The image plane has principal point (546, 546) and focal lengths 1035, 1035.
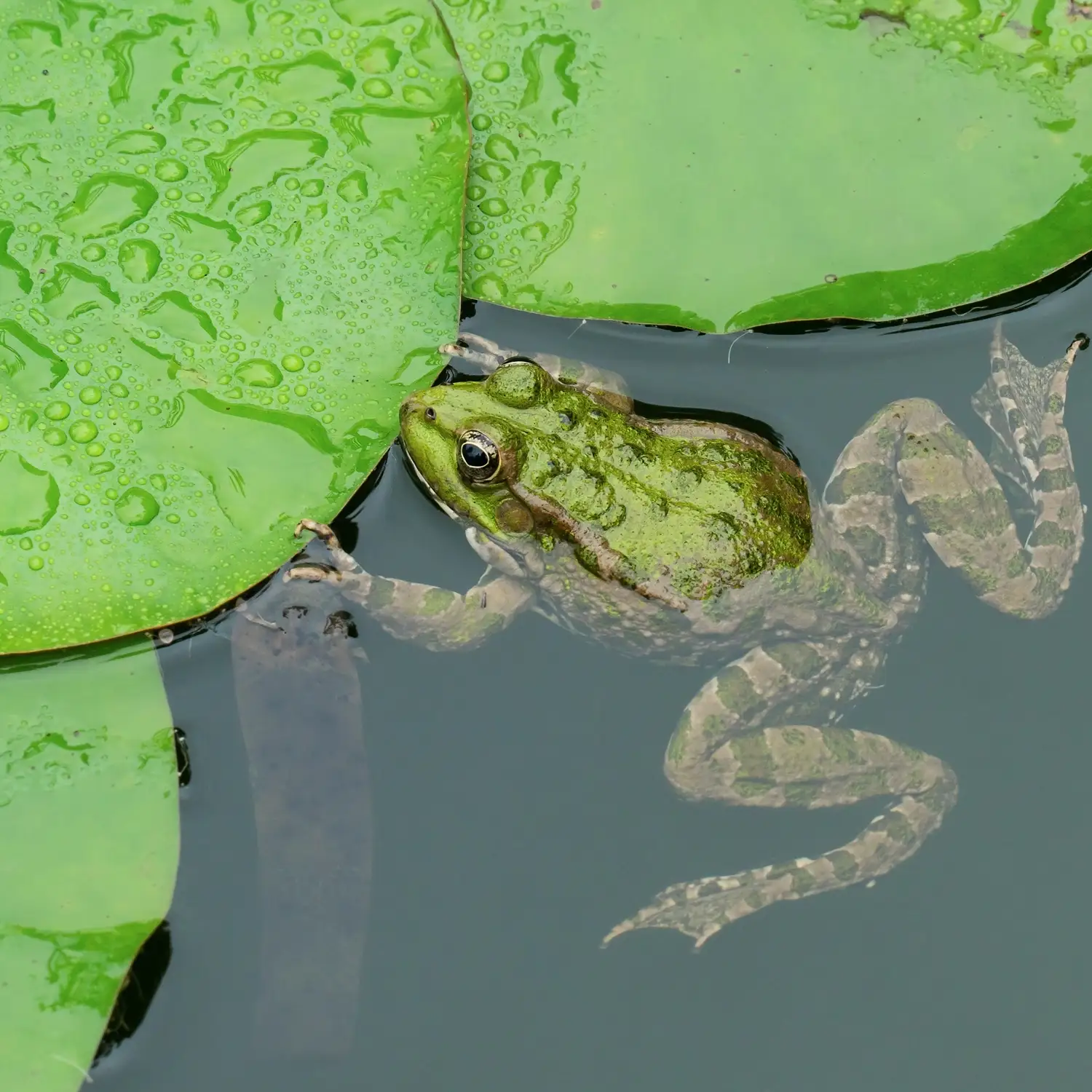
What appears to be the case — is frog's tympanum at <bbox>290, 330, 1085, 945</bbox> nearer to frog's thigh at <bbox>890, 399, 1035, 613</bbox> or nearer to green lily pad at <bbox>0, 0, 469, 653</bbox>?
frog's thigh at <bbox>890, 399, 1035, 613</bbox>

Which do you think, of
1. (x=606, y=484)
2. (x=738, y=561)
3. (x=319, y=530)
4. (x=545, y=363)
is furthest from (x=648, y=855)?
(x=545, y=363)

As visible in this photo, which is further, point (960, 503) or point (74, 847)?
point (960, 503)

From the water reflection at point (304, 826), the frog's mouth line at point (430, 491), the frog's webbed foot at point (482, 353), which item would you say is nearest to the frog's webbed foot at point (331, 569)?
the water reflection at point (304, 826)

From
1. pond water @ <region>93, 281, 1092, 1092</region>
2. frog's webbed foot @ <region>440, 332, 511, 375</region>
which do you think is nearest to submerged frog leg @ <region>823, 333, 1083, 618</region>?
pond water @ <region>93, 281, 1092, 1092</region>

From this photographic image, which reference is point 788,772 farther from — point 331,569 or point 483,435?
point 331,569

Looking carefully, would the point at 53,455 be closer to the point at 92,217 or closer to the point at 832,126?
the point at 92,217

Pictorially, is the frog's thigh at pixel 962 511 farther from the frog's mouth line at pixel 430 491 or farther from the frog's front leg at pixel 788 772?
the frog's mouth line at pixel 430 491

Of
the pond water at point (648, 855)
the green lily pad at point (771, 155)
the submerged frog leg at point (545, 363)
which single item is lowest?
the pond water at point (648, 855)
